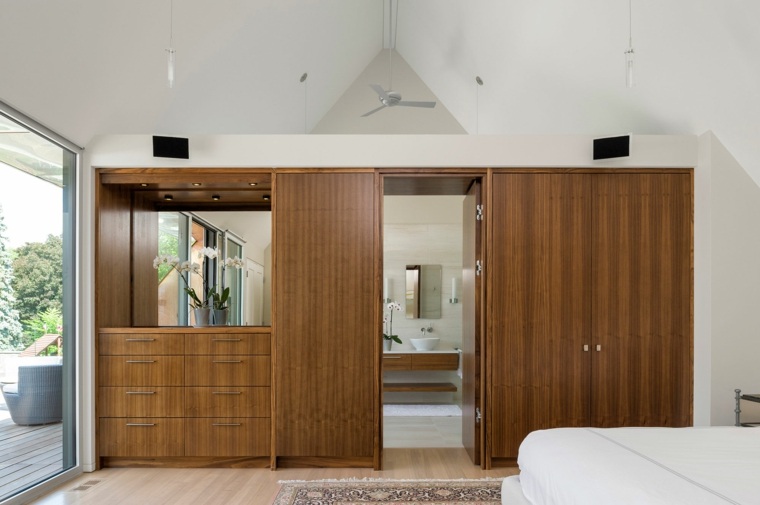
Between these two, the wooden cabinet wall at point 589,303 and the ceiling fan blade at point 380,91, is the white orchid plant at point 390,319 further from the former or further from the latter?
the wooden cabinet wall at point 589,303

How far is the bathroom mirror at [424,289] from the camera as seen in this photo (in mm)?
7656

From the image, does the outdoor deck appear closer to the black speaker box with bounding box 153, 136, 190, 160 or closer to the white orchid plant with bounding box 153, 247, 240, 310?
the white orchid plant with bounding box 153, 247, 240, 310

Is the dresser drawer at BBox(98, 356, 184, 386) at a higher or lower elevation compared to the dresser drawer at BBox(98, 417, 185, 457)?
higher

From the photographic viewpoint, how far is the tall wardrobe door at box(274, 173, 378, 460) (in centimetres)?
440

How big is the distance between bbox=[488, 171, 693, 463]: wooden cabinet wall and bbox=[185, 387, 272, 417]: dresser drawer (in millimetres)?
1651

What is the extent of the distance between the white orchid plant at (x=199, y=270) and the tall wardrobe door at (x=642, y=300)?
9.19 ft

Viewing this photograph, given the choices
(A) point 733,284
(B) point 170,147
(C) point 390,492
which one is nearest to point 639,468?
(C) point 390,492

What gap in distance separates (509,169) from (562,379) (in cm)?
158

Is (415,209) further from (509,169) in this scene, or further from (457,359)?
(509,169)

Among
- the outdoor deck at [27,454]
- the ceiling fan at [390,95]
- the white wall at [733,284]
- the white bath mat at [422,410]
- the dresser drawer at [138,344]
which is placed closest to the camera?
the outdoor deck at [27,454]

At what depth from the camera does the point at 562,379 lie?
14.5 feet

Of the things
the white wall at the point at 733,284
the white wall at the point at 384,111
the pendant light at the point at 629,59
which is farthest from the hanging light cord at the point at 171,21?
the white wall at the point at 384,111

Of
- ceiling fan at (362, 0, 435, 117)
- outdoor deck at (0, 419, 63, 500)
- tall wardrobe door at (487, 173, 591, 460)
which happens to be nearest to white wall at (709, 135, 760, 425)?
tall wardrobe door at (487, 173, 591, 460)

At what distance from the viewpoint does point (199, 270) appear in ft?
16.0
